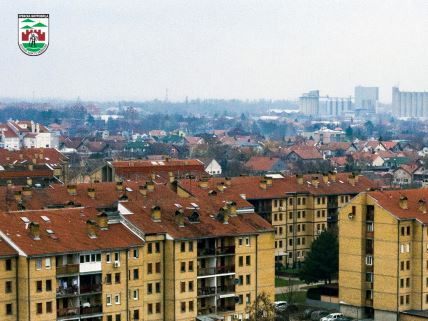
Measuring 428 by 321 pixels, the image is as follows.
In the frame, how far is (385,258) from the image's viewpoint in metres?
44.3

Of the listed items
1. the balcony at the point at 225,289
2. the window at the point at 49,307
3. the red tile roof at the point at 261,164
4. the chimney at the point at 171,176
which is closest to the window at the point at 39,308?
the window at the point at 49,307

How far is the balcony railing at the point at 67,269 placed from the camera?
37.0m

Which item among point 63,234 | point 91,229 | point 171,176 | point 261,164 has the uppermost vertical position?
point 171,176

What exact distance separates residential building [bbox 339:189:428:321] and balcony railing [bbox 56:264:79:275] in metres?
12.6

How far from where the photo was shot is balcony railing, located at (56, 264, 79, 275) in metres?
37.0

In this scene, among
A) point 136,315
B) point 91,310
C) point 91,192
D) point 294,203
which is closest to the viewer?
point 91,310

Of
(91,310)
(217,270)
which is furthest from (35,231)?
(217,270)

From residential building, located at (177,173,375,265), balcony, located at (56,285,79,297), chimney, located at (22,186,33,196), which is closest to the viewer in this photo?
balcony, located at (56,285,79,297)

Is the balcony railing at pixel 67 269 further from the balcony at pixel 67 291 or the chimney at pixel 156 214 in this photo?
the chimney at pixel 156 214

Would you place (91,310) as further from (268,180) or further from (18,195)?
(268,180)

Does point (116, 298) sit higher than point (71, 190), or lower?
lower

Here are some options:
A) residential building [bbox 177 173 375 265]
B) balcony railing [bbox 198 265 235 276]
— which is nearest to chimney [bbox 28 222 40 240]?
balcony railing [bbox 198 265 235 276]

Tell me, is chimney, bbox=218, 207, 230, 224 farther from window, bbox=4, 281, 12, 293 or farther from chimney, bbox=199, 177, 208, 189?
window, bbox=4, 281, 12, 293

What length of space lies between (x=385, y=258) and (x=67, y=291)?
13.1 metres
